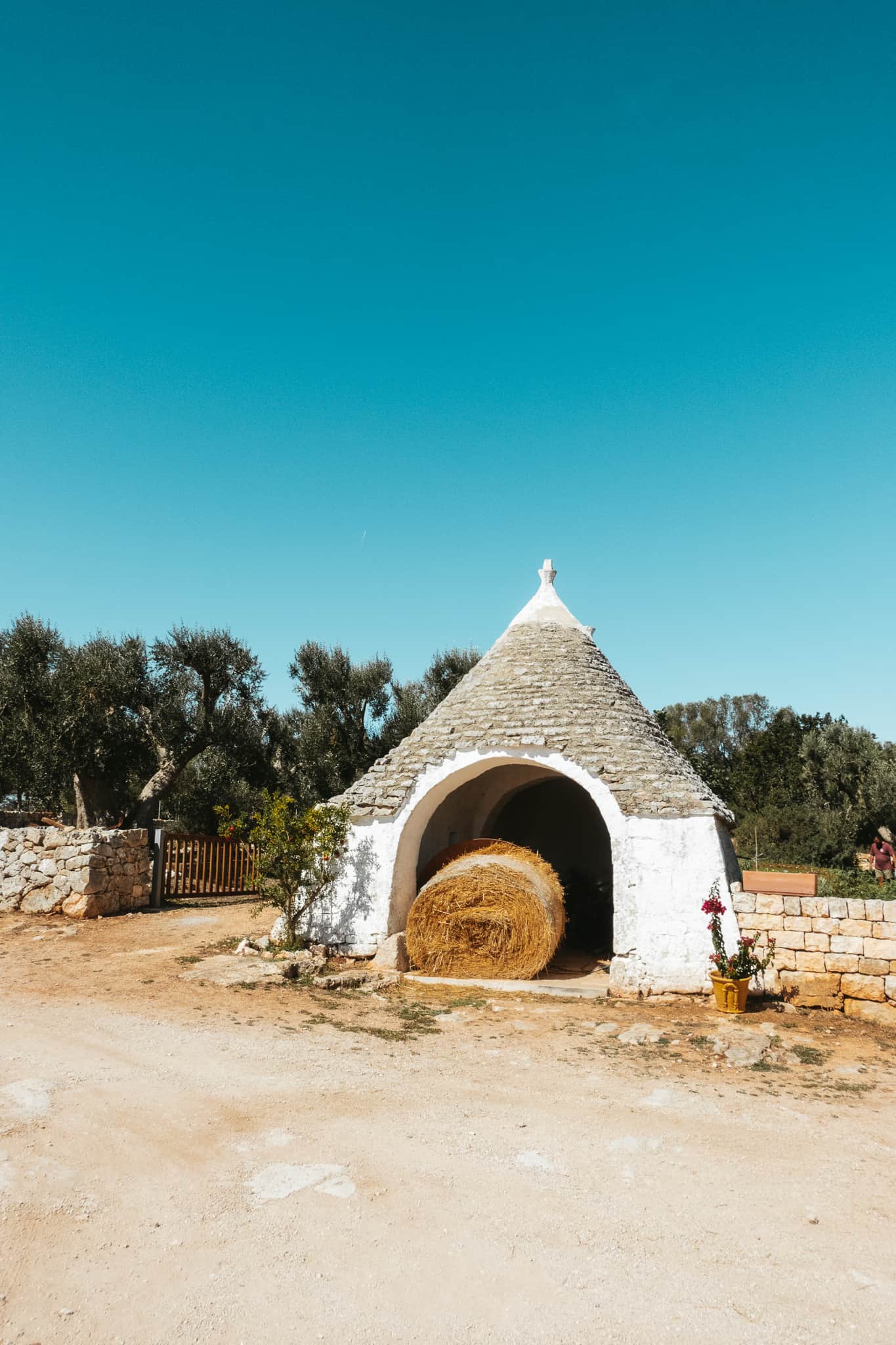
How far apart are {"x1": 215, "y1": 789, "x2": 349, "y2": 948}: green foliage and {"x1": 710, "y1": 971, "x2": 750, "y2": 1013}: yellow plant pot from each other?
5.26 metres

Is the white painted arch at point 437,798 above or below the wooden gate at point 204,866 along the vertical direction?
above

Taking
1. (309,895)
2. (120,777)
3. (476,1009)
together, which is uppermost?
(120,777)

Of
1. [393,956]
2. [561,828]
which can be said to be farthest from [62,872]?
[561,828]

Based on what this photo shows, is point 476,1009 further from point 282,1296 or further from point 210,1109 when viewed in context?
point 282,1296

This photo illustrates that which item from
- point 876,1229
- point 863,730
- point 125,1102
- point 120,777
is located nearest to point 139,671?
point 120,777

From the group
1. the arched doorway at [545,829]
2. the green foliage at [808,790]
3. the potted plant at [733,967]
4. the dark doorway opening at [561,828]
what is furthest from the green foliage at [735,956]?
the green foliage at [808,790]

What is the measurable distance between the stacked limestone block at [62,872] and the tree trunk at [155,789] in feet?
20.2

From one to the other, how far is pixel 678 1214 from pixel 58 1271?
3.12 meters

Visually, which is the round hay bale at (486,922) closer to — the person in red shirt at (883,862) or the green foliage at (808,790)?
the person in red shirt at (883,862)

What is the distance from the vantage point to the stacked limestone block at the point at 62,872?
1411 cm

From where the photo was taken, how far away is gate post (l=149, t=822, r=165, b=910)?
16.0 m

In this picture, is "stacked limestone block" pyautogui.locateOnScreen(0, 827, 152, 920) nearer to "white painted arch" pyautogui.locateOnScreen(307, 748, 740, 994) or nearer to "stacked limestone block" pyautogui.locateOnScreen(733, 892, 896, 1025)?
"white painted arch" pyautogui.locateOnScreen(307, 748, 740, 994)

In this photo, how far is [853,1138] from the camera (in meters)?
5.33

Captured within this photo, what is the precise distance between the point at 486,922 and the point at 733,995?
10.3 ft
